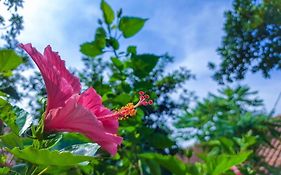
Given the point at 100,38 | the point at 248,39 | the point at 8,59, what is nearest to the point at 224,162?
the point at 100,38

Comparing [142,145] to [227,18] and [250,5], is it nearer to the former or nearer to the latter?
[250,5]

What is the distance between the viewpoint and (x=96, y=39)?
1.81 m

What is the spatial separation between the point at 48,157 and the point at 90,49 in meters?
1.15

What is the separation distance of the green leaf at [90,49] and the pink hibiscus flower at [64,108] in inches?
37.6

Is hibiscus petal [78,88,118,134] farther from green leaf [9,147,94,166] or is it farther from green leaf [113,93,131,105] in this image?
green leaf [113,93,131,105]

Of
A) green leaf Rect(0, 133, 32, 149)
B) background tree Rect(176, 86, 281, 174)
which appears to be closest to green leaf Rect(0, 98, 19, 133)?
green leaf Rect(0, 133, 32, 149)

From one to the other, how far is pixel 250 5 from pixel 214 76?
1.57m

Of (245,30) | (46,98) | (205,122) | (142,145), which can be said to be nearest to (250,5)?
(245,30)

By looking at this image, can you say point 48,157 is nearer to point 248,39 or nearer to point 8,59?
point 8,59

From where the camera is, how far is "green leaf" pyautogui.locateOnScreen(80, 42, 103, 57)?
1737mm

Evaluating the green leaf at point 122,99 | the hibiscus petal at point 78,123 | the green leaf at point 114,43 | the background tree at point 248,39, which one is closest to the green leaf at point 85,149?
the hibiscus petal at point 78,123

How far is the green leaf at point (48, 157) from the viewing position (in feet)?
2.02

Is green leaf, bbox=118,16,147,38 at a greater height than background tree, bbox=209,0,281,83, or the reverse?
background tree, bbox=209,0,281,83

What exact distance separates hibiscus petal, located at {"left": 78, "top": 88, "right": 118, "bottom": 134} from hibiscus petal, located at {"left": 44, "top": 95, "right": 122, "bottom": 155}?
0.14ft
